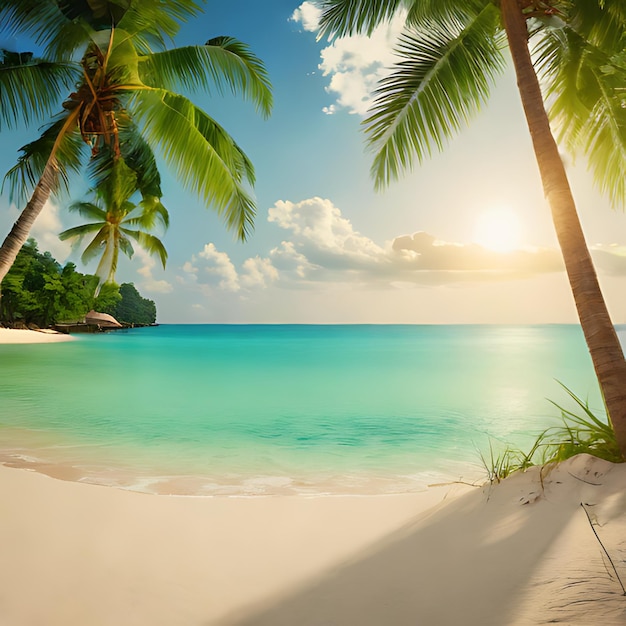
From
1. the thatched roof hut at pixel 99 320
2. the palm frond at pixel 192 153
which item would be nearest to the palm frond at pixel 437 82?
the palm frond at pixel 192 153

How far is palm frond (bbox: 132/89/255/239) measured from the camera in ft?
22.0

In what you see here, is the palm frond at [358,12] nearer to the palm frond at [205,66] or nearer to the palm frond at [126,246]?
the palm frond at [205,66]

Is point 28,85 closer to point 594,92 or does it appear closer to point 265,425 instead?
point 265,425

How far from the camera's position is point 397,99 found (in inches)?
195

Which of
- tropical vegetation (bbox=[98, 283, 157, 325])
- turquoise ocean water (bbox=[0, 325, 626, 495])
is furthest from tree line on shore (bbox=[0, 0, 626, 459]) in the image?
tropical vegetation (bbox=[98, 283, 157, 325])

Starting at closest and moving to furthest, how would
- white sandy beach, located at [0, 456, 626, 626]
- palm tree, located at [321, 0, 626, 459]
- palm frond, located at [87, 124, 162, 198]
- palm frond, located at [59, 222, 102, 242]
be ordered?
white sandy beach, located at [0, 456, 626, 626], palm tree, located at [321, 0, 626, 459], palm frond, located at [87, 124, 162, 198], palm frond, located at [59, 222, 102, 242]

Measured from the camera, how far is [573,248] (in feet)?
11.0

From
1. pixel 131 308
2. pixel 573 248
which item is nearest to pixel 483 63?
pixel 573 248

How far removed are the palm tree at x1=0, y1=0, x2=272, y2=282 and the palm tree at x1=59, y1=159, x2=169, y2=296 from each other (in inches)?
64.5

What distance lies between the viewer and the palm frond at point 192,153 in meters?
6.71

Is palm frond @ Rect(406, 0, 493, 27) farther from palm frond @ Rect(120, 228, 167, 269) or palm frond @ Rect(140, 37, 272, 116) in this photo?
palm frond @ Rect(120, 228, 167, 269)

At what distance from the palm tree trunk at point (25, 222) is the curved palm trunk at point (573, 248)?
5.07m

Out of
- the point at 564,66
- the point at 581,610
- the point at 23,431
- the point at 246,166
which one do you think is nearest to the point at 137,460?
the point at 23,431

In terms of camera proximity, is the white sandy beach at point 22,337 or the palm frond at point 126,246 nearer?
the palm frond at point 126,246
